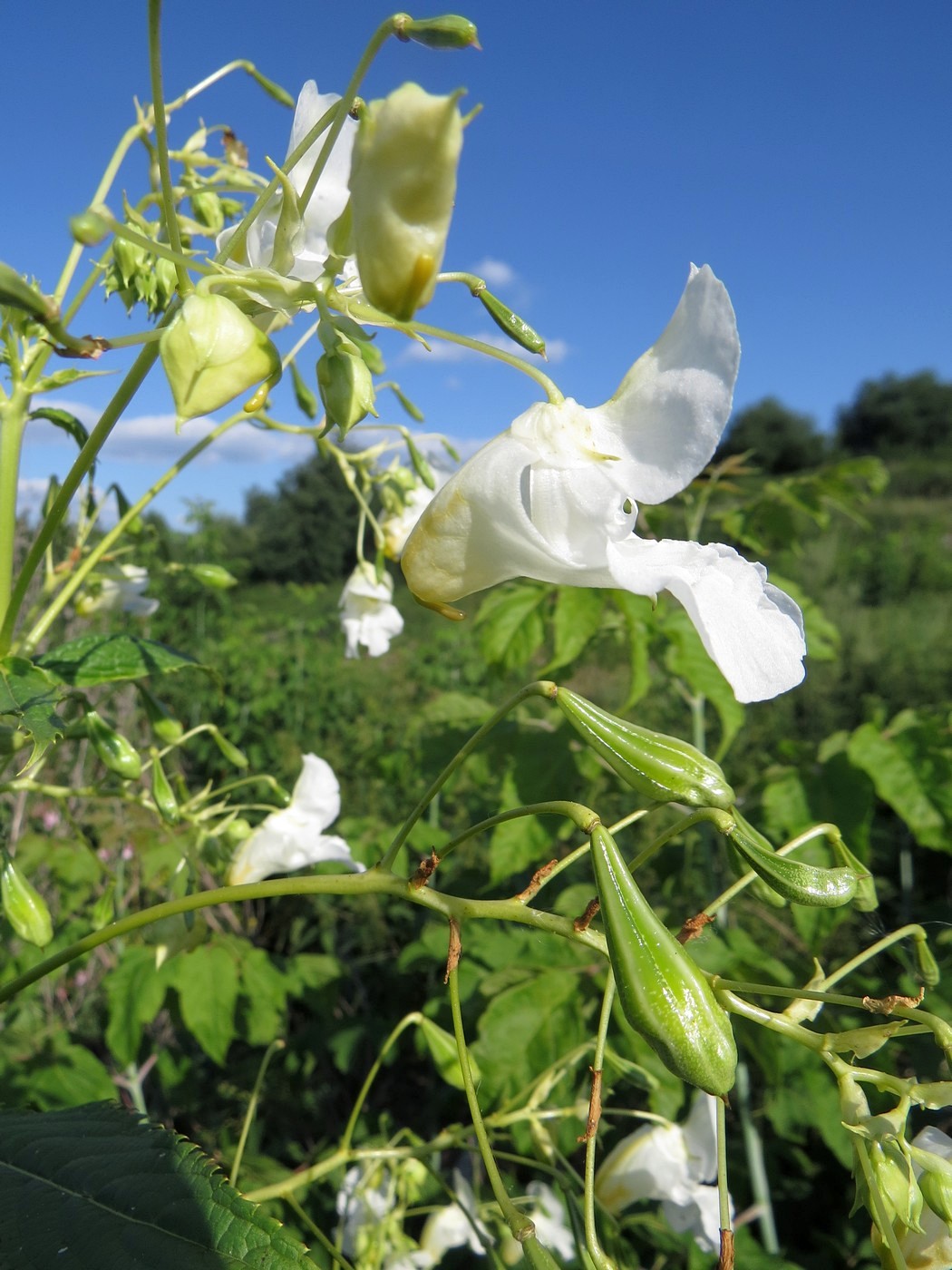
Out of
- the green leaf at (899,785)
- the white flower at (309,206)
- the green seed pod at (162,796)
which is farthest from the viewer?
the green leaf at (899,785)

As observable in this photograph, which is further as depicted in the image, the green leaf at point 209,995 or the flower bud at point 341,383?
the green leaf at point 209,995

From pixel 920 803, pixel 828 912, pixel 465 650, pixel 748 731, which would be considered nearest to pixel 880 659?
pixel 748 731

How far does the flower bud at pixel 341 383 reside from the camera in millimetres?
493

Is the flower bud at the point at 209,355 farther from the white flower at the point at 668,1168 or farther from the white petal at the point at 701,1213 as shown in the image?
the white petal at the point at 701,1213

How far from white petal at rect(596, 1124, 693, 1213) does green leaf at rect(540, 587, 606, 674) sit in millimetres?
781

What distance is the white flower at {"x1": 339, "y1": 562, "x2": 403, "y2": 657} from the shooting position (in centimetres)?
144

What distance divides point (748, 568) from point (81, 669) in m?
0.58

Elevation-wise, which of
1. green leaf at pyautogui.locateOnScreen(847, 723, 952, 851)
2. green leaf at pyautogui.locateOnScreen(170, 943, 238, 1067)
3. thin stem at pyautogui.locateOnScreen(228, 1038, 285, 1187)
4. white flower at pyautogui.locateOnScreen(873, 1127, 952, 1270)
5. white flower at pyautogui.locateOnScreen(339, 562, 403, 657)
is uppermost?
white flower at pyautogui.locateOnScreen(339, 562, 403, 657)

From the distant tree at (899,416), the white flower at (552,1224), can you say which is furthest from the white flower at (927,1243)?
the distant tree at (899,416)

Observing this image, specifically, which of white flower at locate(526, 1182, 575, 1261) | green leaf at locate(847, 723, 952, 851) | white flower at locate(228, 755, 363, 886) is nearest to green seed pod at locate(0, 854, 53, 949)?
white flower at locate(228, 755, 363, 886)

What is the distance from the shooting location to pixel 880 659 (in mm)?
5199

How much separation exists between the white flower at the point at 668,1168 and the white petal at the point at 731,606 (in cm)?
76

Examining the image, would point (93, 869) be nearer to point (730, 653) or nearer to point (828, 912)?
point (828, 912)

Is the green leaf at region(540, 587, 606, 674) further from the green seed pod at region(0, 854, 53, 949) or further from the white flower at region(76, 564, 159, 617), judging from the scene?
the green seed pod at region(0, 854, 53, 949)
